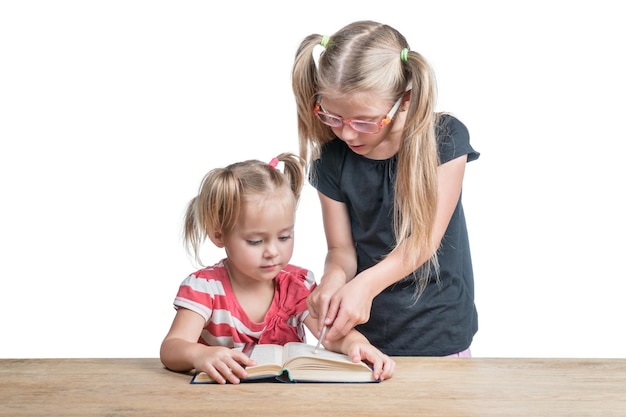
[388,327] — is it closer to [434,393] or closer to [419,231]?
[419,231]

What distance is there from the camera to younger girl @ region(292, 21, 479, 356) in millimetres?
2441

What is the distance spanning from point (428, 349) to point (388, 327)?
139 millimetres

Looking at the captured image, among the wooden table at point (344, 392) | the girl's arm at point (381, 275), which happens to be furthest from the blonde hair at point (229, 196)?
the wooden table at point (344, 392)

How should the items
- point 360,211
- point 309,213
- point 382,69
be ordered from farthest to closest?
point 309,213
point 360,211
point 382,69

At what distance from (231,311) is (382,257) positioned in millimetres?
498

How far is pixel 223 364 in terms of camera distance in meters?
2.25

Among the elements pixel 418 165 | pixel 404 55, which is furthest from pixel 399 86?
pixel 418 165

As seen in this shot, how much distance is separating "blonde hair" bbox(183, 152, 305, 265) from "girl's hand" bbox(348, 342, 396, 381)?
1.49 feet

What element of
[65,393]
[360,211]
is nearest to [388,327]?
[360,211]

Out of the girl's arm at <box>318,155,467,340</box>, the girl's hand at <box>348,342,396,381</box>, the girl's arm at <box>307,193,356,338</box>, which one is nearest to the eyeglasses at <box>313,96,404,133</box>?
the girl's arm at <box>318,155,467,340</box>

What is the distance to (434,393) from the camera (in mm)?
2174

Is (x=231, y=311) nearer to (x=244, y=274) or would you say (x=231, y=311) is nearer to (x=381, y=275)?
(x=244, y=274)

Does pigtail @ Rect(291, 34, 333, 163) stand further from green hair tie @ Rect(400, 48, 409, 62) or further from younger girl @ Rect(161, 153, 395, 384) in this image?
green hair tie @ Rect(400, 48, 409, 62)

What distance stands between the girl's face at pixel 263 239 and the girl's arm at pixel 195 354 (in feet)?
Result: 0.68
